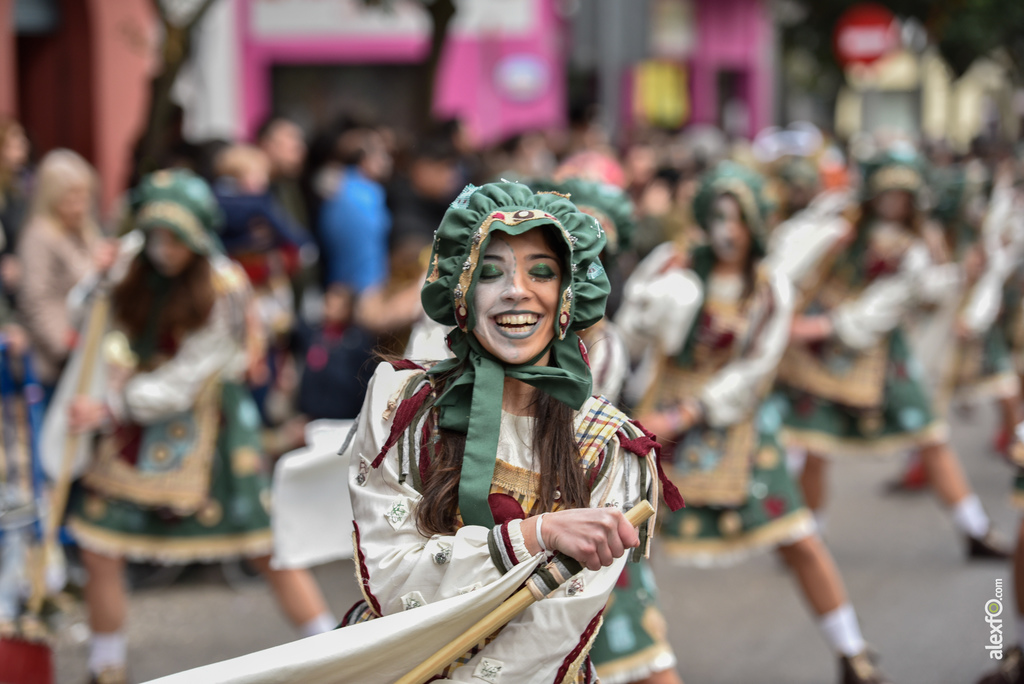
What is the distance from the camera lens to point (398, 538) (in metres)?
2.56

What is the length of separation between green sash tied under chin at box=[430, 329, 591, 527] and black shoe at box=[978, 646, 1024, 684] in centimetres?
255

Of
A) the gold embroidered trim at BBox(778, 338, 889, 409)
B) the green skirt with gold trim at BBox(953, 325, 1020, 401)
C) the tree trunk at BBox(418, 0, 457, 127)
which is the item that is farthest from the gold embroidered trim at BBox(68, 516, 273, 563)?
the tree trunk at BBox(418, 0, 457, 127)

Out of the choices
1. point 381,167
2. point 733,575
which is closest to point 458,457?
point 733,575

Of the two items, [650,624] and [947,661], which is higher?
[650,624]

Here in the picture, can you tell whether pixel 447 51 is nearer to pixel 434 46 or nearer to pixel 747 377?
pixel 434 46

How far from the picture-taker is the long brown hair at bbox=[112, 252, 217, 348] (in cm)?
472

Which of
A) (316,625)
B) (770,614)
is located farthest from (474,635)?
(770,614)

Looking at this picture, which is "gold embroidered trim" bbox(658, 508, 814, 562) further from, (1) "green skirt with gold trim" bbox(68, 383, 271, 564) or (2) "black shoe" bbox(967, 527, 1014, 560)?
(2) "black shoe" bbox(967, 527, 1014, 560)

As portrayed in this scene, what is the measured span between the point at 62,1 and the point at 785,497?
32.2 feet

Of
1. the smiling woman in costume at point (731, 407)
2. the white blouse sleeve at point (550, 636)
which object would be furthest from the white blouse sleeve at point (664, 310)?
the white blouse sleeve at point (550, 636)

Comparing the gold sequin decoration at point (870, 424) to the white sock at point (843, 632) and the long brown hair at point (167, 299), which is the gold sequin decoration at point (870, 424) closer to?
the white sock at point (843, 632)

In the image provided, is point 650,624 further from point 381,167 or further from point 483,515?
point 381,167

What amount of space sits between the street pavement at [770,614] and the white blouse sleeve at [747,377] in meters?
1.16

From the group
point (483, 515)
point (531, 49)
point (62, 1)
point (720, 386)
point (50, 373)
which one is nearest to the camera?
point (483, 515)
